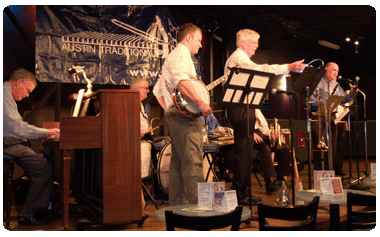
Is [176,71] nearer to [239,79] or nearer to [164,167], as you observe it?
[239,79]

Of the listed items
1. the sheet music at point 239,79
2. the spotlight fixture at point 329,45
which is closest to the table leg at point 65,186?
the sheet music at point 239,79

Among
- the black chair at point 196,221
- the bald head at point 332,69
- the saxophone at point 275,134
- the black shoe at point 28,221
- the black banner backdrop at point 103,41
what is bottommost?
the black shoe at point 28,221

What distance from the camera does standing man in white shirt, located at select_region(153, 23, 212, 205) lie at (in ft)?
11.0

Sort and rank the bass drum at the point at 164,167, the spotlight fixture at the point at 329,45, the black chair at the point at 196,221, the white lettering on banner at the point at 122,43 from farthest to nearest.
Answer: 1. the spotlight fixture at the point at 329,45
2. the white lettering on banner at the point at 122,43
3. the bass drum at the point at 164,167
4. the black chair at the point at 196,221

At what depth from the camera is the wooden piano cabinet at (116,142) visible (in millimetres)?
3152

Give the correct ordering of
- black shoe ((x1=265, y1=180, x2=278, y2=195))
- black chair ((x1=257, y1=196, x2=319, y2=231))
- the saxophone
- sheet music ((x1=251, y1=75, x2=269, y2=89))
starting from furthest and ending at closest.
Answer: the saxophone < black shoe ((x1=265, y1=180, x2=278, y2=195)) < sheet music ((x1=251, y1=75, x2=269, y2=89)) < black chair ((x1=257, y1=196, x2=319, y2=231))

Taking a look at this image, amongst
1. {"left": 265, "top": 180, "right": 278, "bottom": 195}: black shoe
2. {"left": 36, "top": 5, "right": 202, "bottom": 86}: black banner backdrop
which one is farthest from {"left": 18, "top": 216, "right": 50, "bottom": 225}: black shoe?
{"left": 265, "top": 180, "right": 278, "bottom": 195}: black shoe

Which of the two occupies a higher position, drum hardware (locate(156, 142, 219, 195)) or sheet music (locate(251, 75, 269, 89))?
sheet music (locate(251, 75, 269, 89))

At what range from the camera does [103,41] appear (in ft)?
19.3

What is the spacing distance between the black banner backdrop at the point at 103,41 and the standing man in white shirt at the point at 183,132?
2.58 meters

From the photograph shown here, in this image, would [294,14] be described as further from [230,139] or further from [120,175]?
[120,175]

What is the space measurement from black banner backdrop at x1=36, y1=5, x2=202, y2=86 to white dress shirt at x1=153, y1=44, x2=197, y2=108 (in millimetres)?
2541

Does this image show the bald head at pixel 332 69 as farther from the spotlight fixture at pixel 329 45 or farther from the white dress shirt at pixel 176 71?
the spotlight fixture at pixel 329 45

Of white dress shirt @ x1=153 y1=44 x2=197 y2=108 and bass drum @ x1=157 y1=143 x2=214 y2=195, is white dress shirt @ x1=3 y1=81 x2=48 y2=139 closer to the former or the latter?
white dress shirt @ x1=153 y1=44 x2=197 y2=108
